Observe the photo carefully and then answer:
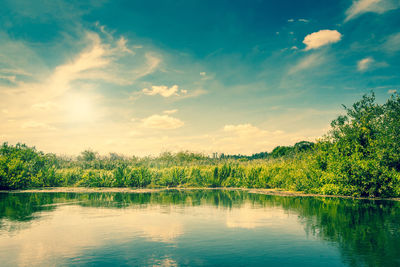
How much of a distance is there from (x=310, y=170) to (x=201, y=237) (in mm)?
21472

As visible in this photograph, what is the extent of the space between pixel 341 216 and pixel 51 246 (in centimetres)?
1428

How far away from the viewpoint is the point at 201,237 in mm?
12391

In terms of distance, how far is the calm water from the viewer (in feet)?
31.1

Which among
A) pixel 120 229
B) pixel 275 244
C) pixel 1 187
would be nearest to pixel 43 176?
pixel 1 187

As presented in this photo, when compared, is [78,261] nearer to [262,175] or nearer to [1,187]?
[262,175]

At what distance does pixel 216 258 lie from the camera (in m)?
9.62

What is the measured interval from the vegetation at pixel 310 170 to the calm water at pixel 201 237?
7804 millimetres

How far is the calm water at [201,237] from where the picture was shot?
948cm

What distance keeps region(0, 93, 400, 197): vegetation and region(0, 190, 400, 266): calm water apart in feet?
25.6

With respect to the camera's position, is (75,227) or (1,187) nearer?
(75,227)

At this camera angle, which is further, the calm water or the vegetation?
the vegetation

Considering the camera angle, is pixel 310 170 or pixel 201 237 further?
pixel 310 170

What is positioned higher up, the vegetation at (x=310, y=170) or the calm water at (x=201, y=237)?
the vegetation at (x=310, y=170)

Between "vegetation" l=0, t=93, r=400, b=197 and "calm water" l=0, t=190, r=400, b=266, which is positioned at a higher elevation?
"vegetation" l=0, t=93, r=400, b=197
